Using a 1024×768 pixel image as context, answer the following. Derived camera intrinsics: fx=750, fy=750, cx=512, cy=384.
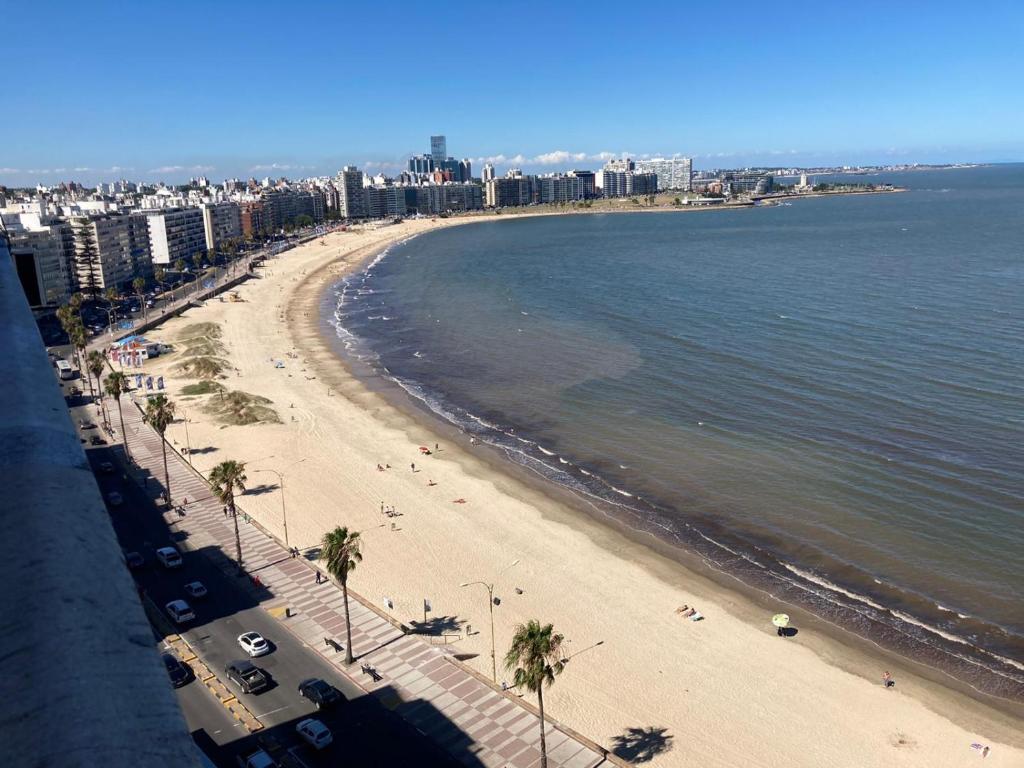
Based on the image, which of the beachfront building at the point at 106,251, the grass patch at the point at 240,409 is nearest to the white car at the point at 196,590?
the grass patch at the point at 240,409

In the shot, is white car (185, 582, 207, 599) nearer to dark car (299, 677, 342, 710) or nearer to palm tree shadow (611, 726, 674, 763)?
dark car (299, 677, 342, 710)

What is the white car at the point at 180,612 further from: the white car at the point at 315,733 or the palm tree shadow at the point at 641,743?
the palm tree shadow at the point at 641,743

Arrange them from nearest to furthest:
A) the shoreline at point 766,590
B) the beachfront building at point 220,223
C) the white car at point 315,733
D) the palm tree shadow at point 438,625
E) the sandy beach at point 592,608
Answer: the white car at point 315,733, the sandy beach at point 592,608, the shoreline at point 766,590, the palm tree shadow at point 438,625, the beachfront building at point 220,223

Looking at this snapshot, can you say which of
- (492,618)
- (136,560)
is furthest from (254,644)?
(136,560)

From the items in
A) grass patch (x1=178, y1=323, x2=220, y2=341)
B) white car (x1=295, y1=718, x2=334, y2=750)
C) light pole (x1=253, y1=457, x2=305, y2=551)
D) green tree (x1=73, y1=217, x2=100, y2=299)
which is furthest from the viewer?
→ green tree (x1=73, y1=217, x2=100, y2=299)

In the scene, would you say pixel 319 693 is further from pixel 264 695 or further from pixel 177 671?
pixel 177 671

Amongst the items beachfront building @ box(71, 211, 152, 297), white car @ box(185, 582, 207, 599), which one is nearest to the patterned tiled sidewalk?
white car @ box(185, 582, 207, 599)
